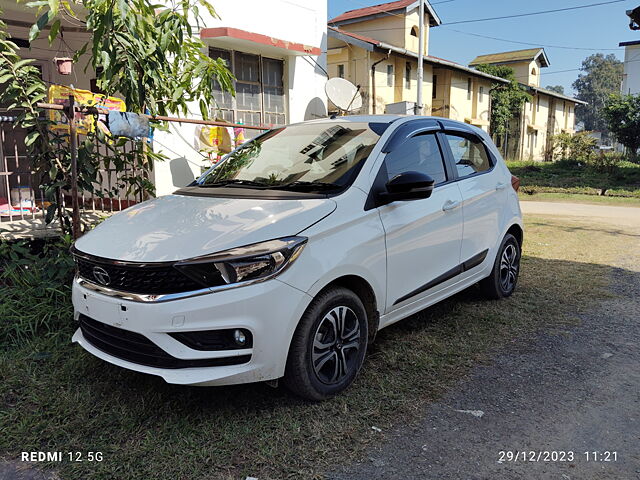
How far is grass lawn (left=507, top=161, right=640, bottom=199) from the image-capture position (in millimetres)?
17578

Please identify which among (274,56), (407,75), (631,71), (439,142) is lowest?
(439,142)

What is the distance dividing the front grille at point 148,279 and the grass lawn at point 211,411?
756mm

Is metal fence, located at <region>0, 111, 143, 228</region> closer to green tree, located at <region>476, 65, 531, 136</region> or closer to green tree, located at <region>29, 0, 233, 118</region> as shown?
green tree, located at <region>29, 0, 233, 118</region>

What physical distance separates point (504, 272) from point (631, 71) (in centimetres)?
4050

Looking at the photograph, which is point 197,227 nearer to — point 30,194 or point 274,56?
point 30,194

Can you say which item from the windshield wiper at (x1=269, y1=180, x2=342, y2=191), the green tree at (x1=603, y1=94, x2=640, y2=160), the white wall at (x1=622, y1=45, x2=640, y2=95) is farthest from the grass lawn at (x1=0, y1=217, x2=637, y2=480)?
the white wall at (x1=622, y1=45, x2=640, y2=95)

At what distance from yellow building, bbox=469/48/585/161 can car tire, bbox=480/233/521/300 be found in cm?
3076

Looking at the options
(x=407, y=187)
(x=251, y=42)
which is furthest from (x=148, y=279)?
(x=251, y=42)

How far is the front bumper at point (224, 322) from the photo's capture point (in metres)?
2.60

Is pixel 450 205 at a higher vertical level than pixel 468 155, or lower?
lower

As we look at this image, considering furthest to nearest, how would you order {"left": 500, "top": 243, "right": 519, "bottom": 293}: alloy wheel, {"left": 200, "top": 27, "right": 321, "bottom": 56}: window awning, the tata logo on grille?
{"left": 200, "top": 27, "right": 321, "bottom": 56}: window awning → {"left": 500, "top": 243, "right": 519, "bottom": 293}: alloy wheel → the tata logo on grille

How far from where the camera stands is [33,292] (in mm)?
4383

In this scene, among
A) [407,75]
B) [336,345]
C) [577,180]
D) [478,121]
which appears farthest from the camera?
[478,121]

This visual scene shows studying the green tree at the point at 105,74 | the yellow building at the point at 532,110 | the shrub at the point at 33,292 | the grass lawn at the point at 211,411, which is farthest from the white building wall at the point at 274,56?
the yellow building at the point at 532,110
